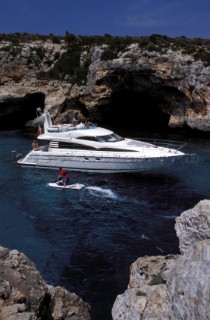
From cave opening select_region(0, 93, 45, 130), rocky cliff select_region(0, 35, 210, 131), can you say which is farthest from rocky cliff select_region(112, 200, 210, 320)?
cave opening select_region(0, 93, 45, 130)

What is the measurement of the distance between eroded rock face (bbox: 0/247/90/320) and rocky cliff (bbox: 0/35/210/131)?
36.8 m

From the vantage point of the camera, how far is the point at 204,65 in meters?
44.0

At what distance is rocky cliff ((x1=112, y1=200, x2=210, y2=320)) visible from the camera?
6.19 metres

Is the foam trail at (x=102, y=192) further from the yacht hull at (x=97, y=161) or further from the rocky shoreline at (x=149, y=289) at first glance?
the rocky shoreline at (x=149, y=289)

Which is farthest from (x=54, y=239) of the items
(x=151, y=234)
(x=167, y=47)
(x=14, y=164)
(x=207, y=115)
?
(x=167, y=47)

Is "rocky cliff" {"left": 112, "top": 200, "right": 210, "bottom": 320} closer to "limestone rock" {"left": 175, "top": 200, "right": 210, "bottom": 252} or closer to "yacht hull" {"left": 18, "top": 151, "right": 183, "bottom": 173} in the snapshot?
"limestone rock" {"left": 175, "top": 200, "right": 210, "bottom": 252}

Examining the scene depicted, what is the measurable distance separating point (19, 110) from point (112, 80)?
1760 cm

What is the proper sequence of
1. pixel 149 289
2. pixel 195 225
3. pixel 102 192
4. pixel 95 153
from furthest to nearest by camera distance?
1. pixel 95 153
2. pixel 102 192
3. pixel 195 225
4. pixel 149 289

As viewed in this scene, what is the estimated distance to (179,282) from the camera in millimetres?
6844

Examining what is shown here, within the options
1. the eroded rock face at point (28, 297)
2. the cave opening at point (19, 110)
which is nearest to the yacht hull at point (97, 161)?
the eroded rock face at point (28, 297)

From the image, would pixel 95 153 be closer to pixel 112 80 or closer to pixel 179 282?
pixel 112 80

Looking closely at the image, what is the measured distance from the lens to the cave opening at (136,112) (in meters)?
52.0

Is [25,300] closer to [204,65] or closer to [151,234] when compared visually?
[151,234]

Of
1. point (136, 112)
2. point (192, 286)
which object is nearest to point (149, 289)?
point (192, 286)
